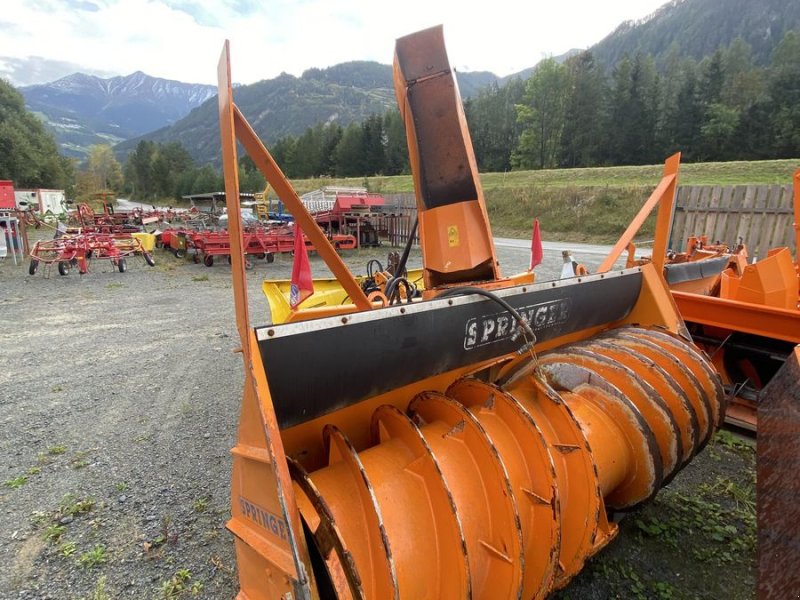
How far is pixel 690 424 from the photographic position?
2.11m

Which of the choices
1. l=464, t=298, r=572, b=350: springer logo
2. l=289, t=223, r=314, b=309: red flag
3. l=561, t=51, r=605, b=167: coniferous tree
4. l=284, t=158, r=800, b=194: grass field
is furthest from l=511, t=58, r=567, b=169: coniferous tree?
l=464, t=298, r=572, b=350: springer logo

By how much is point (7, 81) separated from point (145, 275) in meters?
A: 58.0

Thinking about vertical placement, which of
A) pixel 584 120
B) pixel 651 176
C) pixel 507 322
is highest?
pixel 584 120

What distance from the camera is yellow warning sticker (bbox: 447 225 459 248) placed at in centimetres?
303

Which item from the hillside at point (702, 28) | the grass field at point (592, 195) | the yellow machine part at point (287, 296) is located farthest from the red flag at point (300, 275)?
the hillside at point (702, 28)

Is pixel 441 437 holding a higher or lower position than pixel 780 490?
Answer: lower

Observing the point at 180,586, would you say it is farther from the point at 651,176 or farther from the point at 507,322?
the point at 651,176

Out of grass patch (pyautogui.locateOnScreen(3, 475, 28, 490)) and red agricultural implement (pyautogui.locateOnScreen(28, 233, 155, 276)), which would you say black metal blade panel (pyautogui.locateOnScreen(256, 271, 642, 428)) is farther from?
red agricultural implement (pyautogui.locateOnScreen(28, 233, 155, 276))

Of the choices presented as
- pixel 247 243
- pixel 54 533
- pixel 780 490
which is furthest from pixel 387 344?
pixel 247 243

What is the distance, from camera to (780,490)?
1.12 m

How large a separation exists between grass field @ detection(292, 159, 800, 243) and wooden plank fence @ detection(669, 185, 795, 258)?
28.3 feet

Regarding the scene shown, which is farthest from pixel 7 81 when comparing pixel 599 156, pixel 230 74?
pixel 230 74

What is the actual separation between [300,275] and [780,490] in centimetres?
408

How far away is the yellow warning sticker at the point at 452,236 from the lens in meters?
3.03
